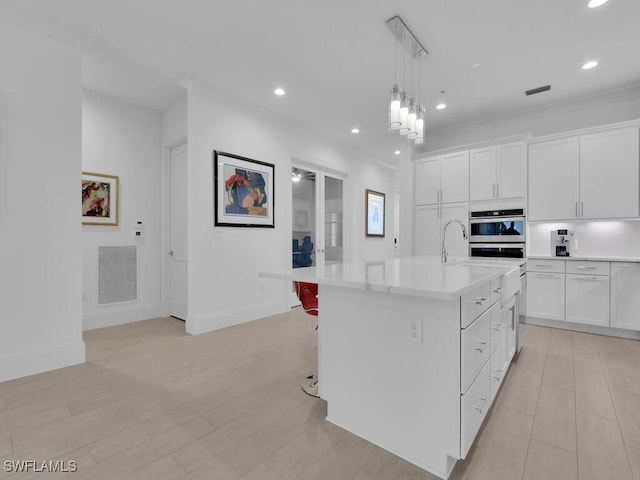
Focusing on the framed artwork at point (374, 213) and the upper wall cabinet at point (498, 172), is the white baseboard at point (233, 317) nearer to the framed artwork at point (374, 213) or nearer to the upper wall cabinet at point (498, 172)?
the framed artwork at point (374, 213)

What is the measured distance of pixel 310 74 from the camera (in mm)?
3393

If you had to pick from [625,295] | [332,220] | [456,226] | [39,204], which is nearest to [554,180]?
[456,226]

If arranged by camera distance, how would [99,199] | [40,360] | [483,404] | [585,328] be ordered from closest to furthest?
[483,404]
[40,360]
[585,328]
[99,199]

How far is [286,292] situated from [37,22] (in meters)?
3.80

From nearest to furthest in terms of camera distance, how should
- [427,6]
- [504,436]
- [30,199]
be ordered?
1. [504,436]
2. [427,6]
3. [30,199]

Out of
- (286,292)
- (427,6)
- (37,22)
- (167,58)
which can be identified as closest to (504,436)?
(427,6)

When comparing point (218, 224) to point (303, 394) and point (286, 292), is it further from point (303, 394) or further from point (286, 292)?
point (303, 394)

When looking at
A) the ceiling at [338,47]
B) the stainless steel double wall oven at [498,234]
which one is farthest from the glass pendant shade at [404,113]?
the stainless steel double wall oven at [498,234]

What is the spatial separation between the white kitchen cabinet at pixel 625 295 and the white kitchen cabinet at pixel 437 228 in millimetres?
1628

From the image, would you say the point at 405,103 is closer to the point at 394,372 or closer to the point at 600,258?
the point at 394,372

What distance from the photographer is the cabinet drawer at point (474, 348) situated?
4.56ft

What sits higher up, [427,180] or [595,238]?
[427,180]

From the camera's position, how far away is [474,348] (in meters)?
1.53

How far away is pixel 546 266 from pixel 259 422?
386cm
